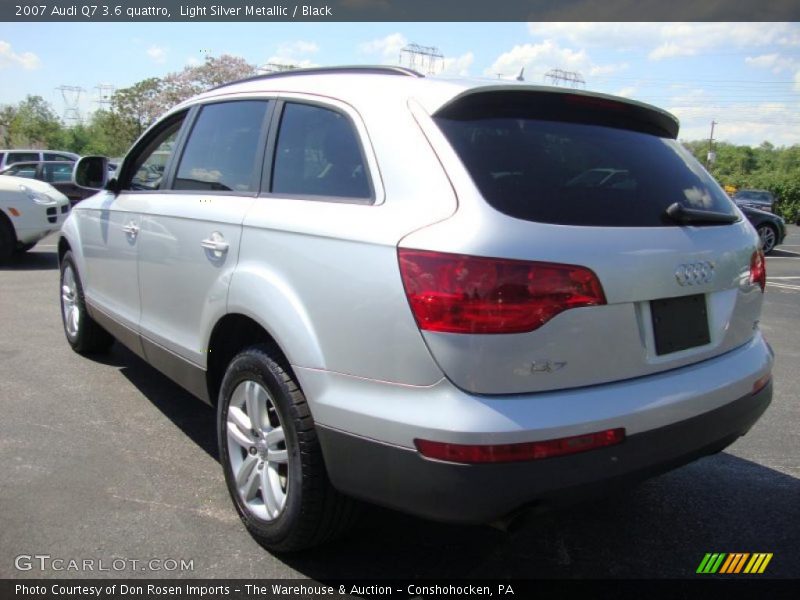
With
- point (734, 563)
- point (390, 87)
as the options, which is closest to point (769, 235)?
point (734, 563)

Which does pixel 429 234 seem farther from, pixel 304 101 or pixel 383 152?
pixel 304 101

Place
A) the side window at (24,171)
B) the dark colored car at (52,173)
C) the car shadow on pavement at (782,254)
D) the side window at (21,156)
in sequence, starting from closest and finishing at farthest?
the car shadow on pavement at (782,254), the side window at (24,171), the dark colored car at (52,173), the side window at (21,156)

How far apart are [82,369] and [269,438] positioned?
2960 millimetres

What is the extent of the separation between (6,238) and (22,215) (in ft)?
1.32

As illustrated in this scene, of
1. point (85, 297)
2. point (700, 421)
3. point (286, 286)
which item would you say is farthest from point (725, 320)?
point (85, 297)

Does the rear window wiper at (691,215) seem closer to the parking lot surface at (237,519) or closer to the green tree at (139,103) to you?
the parking lot surface at (237,519)

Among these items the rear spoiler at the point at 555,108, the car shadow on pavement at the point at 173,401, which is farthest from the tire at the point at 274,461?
the rear spoiler at the point at 555,108

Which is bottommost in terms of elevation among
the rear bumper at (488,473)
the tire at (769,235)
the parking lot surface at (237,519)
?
the tire at (769,235)

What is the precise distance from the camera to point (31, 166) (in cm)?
1633

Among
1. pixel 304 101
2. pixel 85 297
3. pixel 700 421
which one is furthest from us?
pixel 85 297

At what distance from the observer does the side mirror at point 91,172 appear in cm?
463

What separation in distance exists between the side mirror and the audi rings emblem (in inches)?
154

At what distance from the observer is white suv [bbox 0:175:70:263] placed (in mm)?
9609

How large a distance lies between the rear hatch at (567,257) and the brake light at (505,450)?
0.16 meters
